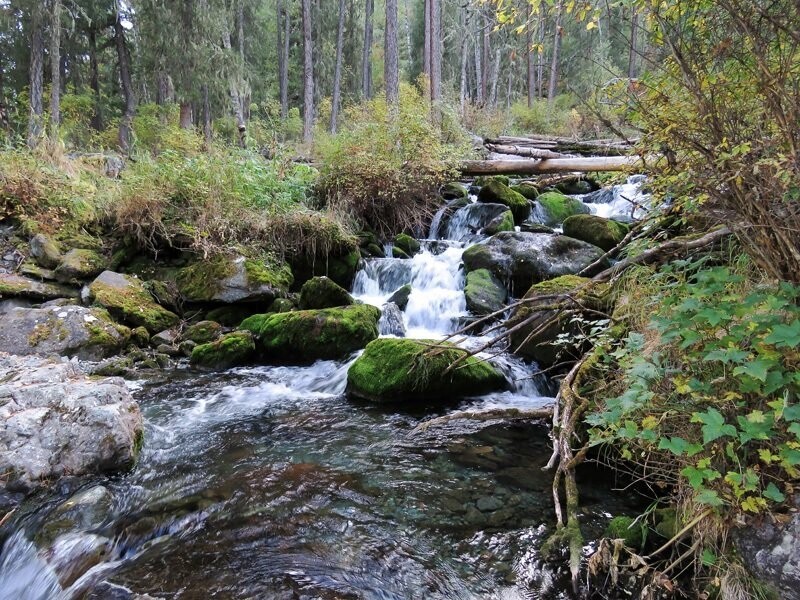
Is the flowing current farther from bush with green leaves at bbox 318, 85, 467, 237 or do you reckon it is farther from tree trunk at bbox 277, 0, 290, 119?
tree trunk at bbox 277, 0, 290, 119

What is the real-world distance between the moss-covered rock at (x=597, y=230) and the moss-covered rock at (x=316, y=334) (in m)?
4.33

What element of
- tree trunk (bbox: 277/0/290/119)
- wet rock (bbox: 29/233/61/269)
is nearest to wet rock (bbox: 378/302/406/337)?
wet rock (bbox: 29/233/61/269)


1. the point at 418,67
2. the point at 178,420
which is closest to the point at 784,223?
the point at 178,420

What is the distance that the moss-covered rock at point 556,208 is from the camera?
11.1m

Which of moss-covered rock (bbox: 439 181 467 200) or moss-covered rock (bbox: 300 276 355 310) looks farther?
moss-covered rock (bbox: 439 181 467 200)

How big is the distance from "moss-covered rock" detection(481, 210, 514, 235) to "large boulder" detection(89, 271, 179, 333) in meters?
6.29

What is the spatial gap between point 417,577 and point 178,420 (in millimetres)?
3313

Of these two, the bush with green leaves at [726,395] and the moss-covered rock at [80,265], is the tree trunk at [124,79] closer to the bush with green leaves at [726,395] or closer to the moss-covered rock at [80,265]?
the moss-covered rock at [80,265]

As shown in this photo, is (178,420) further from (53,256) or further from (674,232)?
(674,232)

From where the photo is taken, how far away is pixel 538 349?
Result: 589 centimetres

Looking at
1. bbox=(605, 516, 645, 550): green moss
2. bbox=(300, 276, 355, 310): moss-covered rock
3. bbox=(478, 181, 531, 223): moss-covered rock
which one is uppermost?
bbox=(478, 181, 531, 223): moss-covered rock

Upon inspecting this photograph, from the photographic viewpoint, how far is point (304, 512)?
3.53m

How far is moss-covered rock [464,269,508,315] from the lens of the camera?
7.79 metres

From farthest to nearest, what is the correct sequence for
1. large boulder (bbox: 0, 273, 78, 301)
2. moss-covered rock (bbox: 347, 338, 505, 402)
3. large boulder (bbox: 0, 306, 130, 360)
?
large boulder (bbox: 0, 273, 78, 301) → large boulder (bbox: 0, 306, 130, 360) → moss-covered rock (bbox: 347, 338, 505, 402)
